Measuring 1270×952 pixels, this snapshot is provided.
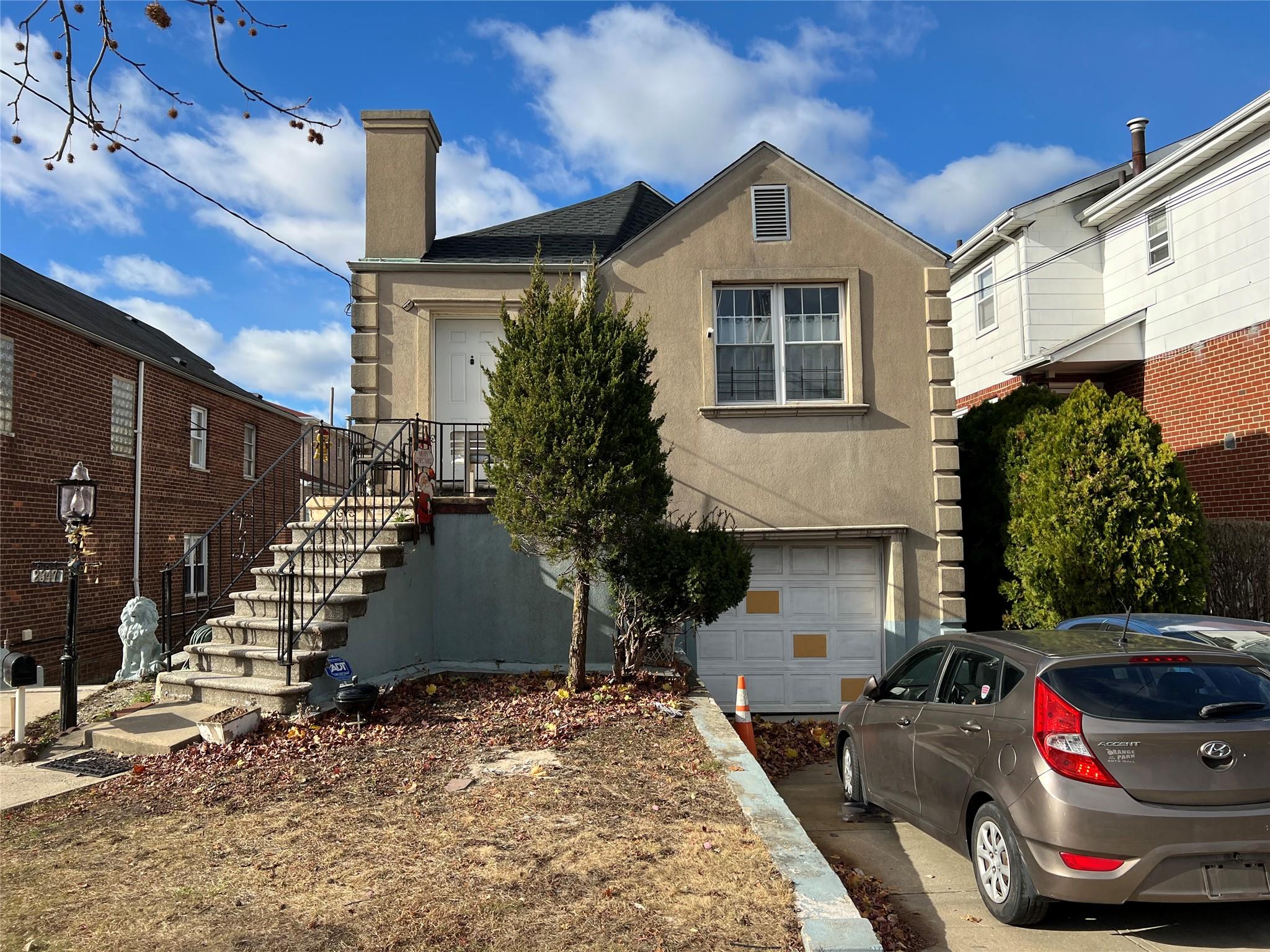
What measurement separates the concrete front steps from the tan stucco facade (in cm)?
240

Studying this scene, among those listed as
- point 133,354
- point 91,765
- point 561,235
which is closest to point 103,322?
point 133,354

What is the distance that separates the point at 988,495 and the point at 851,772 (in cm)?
593

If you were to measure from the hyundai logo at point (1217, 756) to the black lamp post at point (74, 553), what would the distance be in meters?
8.25

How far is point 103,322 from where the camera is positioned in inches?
674

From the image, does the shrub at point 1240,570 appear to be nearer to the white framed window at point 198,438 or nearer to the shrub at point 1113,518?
the shrub at point 1113,518

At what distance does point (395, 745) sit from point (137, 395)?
12563 mm

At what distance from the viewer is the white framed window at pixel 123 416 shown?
50.5ft

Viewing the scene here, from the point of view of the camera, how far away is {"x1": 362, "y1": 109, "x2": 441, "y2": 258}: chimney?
1109 cm

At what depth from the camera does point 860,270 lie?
1087cm

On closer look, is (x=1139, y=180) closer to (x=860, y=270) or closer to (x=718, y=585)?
(x=860, y=270)

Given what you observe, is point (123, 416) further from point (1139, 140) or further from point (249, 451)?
point (1139, 140)

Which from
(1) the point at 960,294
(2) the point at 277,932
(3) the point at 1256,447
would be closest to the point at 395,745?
(2) the point at 277,932

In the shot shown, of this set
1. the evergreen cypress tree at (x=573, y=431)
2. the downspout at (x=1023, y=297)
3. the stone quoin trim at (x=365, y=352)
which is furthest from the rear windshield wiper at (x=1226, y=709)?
the downspout at (x=1023, y=297)

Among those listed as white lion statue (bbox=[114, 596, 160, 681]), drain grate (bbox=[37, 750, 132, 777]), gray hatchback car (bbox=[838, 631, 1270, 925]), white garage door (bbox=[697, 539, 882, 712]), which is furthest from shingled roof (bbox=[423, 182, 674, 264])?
gray hatchback car (bbox=[838, 631, 1270, 925])
